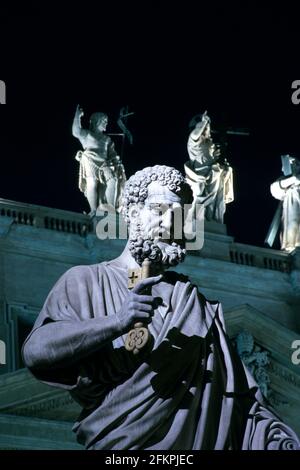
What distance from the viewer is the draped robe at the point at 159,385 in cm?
541

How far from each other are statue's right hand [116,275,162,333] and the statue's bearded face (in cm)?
37

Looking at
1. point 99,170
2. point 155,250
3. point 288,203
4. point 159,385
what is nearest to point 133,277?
point 155,250

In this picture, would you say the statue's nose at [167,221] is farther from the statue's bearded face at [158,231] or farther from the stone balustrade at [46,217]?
the stone balustrade at [46,217]

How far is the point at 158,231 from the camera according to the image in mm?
5797

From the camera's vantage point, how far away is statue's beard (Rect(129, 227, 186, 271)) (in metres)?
5.74

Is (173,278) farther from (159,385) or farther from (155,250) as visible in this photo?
(159,385)

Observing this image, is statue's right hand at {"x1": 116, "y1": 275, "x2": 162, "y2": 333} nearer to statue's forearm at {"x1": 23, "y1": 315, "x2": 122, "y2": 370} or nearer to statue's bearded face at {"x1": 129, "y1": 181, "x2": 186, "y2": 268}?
statue's forearm at {"x1": 23, "y1": 315, "x2": 122, "y2": 370}

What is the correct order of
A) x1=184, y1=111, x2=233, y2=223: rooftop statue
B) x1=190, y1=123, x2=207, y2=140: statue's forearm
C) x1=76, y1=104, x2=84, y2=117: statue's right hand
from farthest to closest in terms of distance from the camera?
x1=190, y1=123, x2=207, y2=140: statue's forearm
x1=184, y1=111, x2=233, y2=223: rooftop statue
x1=76, y1=104, x2=84, y2=117: statue's right hand

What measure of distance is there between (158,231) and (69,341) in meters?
0.65

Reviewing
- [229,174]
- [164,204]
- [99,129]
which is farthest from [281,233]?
[164,204]

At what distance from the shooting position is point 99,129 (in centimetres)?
2798

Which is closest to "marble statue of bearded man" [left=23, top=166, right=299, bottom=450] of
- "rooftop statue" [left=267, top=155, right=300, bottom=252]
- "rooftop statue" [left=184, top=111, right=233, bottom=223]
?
"rooftop statue" [left=184, top=111, right=233, bottom=223]
